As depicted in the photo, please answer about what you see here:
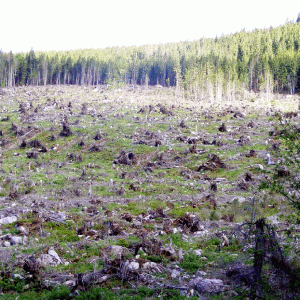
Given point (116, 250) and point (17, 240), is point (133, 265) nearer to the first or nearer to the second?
point (116, 250)

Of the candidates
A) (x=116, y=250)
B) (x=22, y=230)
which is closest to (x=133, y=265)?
(x=116, y=250)

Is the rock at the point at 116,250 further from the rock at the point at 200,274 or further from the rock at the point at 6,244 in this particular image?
the rock at the point at 6,244

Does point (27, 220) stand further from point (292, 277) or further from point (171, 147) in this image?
point (171, 147)

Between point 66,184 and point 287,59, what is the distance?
3466 inches

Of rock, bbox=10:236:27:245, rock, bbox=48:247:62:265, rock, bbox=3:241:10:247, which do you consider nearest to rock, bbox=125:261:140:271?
rock, bbox=48:247:62:265

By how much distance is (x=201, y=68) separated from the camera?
276ft

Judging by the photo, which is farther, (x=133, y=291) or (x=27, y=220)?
(x=27, y=220)

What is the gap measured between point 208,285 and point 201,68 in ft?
270

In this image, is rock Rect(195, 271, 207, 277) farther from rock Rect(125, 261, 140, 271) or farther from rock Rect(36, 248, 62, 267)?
rock Rect(36, 248, 62, 267)

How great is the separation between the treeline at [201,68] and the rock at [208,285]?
72.6m

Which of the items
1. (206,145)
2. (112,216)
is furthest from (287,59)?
(112,216)

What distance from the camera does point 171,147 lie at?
32.9m

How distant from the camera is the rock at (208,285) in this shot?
812 centimetres

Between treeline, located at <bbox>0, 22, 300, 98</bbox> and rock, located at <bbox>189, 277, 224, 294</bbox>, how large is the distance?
72.6m
